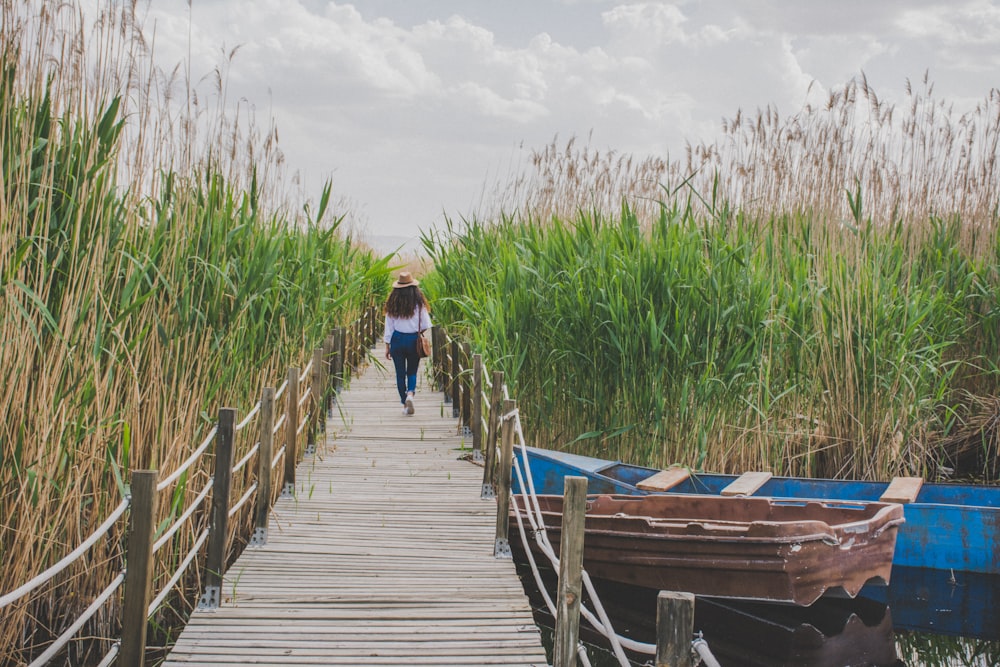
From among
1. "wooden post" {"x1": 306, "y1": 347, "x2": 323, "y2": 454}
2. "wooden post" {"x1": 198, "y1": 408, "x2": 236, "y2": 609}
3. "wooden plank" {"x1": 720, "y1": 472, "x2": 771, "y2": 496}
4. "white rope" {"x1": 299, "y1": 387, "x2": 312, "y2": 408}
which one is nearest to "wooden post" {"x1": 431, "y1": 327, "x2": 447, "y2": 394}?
"wooden post" {"x1": 306, "y1": 347, "x2": 323, "y2": 454}

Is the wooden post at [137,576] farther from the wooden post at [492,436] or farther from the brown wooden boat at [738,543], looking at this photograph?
the wooden post at [492,436]

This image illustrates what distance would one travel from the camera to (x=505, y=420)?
5.02 meters

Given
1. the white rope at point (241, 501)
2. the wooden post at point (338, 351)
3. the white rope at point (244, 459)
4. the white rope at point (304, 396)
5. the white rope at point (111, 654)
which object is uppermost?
the wooden post at point (338, 351)

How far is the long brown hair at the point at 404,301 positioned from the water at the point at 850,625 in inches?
134

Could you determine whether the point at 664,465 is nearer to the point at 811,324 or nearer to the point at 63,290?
the point at 811,324

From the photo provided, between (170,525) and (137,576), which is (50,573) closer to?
(137,576)

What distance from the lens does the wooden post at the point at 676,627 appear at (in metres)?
2.20

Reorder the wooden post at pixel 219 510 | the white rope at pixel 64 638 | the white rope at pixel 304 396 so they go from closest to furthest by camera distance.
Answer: the white rope at pixel 64 638
the wooden post at pixel 219 510
the white rope at pixel 304 396

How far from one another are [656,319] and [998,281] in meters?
3.40

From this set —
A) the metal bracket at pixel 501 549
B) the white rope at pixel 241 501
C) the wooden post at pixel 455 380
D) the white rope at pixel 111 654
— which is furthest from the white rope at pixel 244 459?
the wooden post at pixel 455 380

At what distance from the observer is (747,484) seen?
5.70 meters

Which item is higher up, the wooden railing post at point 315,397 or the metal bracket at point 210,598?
the wooden railing post at point 315,397

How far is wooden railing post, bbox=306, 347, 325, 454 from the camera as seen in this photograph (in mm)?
7004

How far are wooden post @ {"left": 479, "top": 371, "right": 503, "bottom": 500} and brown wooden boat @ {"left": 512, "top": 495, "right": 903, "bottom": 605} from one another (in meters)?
0.63
